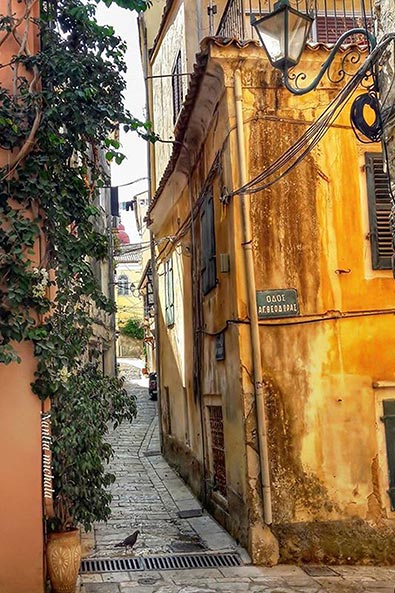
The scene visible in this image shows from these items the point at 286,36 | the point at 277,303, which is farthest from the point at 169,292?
the point at 286,36

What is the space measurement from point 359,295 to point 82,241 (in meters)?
3.56

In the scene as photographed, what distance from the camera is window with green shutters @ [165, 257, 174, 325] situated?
14.8 m

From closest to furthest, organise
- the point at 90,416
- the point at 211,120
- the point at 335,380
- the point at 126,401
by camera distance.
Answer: the point at 90,416
the point at 126,401
the point at 335,380
the point at 211,120

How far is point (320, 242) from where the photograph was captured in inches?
331

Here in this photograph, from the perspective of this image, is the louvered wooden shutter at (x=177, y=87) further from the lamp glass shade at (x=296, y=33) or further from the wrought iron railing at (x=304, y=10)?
the lamp glass shade at (x=296, y=33)

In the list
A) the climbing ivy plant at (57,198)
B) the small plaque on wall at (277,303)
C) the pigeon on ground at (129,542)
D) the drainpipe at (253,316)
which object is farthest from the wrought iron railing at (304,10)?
the pigeon on ground at (129,542)

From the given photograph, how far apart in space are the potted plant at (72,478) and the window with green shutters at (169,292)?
25.5 feet

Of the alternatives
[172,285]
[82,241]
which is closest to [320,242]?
[82,241]

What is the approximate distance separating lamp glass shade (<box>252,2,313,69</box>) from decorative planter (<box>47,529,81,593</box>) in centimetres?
487

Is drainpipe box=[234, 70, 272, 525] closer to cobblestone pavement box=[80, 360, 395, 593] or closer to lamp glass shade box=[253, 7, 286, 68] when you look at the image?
cobblestone pavement box=[80, 360, 395, 593]

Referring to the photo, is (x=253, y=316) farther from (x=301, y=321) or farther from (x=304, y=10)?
(x=304, y=10)

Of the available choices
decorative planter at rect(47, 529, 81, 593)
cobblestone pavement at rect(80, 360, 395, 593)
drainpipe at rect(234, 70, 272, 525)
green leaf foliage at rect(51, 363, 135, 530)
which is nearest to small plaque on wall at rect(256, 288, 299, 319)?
drainpipe at rect(234, 70, 272, 525)

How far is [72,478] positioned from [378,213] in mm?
5026

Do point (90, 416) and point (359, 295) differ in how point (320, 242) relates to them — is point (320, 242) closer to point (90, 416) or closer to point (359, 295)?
point (359, 295)
